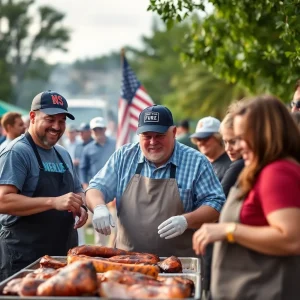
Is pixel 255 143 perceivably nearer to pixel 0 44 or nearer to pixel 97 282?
pixel 97 282

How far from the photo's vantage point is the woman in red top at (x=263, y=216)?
3.87 meters

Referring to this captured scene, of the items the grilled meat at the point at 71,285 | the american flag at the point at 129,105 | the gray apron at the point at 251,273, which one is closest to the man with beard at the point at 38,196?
the grilled meat at the point at 71,285

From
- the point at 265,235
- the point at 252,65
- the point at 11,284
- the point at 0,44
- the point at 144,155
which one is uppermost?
the point at 0,44

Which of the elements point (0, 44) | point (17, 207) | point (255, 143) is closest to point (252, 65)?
point (17, 207)

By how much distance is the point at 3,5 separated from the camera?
5422 centimetres

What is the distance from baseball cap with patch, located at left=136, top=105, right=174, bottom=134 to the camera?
19.7 feet

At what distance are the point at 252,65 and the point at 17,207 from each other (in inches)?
214

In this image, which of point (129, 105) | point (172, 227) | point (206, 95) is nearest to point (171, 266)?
point (172, 227)

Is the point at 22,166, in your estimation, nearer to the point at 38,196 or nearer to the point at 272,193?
the point at 38,196

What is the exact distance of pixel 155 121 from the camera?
602 cm

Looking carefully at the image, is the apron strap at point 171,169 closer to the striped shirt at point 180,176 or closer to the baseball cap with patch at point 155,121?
the striped shirt at point 180,176

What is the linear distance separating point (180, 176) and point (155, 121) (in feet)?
1.54

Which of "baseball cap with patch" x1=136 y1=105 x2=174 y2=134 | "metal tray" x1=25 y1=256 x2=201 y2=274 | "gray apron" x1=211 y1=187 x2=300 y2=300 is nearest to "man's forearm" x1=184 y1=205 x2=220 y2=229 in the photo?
"metal tray" x1=25 y1=256 x2=201 y2=274

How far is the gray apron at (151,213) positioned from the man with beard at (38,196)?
1.23ft
